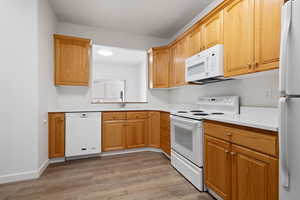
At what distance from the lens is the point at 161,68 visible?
3.49 m

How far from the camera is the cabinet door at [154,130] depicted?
123 inches

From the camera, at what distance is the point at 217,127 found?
5.14ft

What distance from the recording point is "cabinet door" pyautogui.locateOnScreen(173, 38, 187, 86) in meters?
2.87

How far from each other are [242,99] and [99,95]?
13.8 feet

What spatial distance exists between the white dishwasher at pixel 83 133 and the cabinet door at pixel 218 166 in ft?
6.62

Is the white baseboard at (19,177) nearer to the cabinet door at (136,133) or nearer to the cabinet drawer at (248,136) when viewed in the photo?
the cabinet door at (136,133)

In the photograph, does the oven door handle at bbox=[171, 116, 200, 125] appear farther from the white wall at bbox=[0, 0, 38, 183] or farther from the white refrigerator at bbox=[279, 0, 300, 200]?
the white wall at bbox=[0, 0, 38, 183]

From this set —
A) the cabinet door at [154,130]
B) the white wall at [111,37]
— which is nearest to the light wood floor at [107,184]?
the cabinet door at [154,130]

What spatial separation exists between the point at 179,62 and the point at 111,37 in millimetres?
1738

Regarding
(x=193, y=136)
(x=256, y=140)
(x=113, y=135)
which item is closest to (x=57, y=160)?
(x=113, y=135)

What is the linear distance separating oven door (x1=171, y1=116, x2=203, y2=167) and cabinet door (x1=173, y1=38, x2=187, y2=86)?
965 mm

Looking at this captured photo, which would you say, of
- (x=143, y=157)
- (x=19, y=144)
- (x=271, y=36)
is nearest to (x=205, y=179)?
(x=143, y=157)

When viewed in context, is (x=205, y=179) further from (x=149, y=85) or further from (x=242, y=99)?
(x=149, y=85)

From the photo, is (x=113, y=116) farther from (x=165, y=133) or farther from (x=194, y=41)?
(x=194, y=41)
